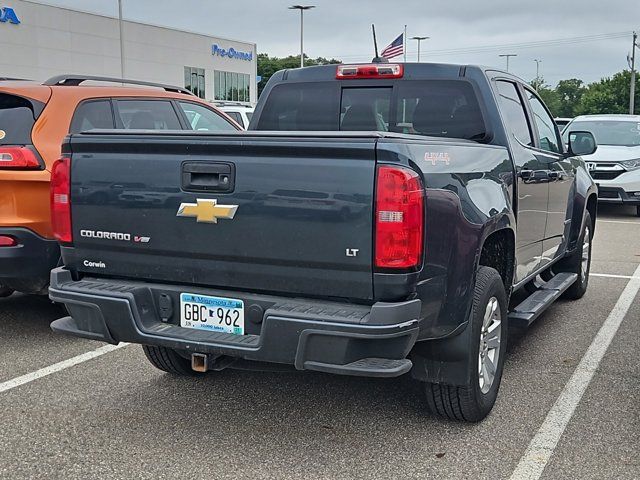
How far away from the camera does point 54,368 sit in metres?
4.96

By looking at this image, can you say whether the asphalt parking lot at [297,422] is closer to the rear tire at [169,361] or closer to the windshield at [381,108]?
the rear tire at [169,361]

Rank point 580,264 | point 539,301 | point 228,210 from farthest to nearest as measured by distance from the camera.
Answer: point 580,264 → point 539,301 → point 228,210

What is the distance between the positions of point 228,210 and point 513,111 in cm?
245

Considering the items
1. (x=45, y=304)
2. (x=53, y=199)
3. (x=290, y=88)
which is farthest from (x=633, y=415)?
(x=45, y=304)

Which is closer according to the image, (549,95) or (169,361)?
(169,361)

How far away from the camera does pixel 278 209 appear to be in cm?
333

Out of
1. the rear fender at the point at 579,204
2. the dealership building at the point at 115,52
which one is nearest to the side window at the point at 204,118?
the rear fender at the point at 579,204

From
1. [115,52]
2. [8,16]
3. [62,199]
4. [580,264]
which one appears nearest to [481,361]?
[62,199]

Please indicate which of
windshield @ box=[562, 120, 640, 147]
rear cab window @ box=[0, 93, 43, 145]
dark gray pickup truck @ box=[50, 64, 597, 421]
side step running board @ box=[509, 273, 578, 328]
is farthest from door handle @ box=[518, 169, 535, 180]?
windshield @ box=[562, 120, 640, 147]

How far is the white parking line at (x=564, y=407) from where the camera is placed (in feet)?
11.6

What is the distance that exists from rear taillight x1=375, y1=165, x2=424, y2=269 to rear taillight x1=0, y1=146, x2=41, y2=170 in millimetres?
2922

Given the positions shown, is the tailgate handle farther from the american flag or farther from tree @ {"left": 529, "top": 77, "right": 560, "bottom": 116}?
tree @ {"left": 529, "top": 77, "right": 560, "bottom": 116}

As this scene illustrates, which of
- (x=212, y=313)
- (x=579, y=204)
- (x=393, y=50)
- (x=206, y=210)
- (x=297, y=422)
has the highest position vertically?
(x=393, y=50)

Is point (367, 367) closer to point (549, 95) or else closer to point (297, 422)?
point (297, 422)
